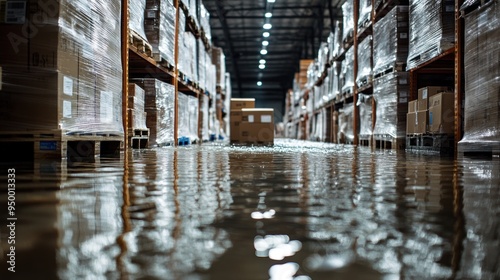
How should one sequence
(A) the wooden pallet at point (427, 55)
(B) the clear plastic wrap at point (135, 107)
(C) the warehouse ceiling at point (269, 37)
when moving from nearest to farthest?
(A) the wooden pallet at point (427, 55)
(B) the clear plastic wrap at point (135, 107)
(C) the warehouse ceiling at point (269, 37)

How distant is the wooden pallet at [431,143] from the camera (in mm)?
4938

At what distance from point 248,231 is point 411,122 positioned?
535 cm

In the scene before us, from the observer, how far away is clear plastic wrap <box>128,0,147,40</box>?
5.01 m

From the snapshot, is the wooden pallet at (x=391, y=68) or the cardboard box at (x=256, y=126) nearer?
the wooden pallet at (x=391, y=68)

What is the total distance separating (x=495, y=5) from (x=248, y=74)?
26.4m

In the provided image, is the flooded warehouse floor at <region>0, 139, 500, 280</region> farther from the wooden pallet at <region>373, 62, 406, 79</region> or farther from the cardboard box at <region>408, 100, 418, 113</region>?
Result: the wooden pallet at <region>373, 62, 406, 79</region>

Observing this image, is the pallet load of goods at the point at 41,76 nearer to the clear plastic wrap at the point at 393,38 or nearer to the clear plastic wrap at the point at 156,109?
the clear plastic wrap at the point at 156,109

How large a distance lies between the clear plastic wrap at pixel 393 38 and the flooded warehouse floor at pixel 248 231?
189 inches

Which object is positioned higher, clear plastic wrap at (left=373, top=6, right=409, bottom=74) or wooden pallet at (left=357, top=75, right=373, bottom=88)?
clear plastic wrap at (left=373, top=6, right=409, bottom=74)

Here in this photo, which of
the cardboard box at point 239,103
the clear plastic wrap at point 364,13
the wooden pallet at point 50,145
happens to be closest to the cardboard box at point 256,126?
the cardboard box at point 239,103

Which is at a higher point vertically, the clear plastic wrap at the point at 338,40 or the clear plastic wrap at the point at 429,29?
the clear plastic wrap at the point at 338,40

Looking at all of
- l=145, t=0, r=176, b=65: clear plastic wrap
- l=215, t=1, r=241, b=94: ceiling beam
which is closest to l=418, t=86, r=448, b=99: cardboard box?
l=145, t=0, r=176, b=65: clear plastic wrap

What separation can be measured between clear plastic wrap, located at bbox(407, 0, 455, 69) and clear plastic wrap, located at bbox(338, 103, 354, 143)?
347 cm

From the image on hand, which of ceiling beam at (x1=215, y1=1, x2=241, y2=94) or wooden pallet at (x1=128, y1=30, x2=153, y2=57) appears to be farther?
ceiling beam at (x1=215, y1=1, x2=241, y2=94)
